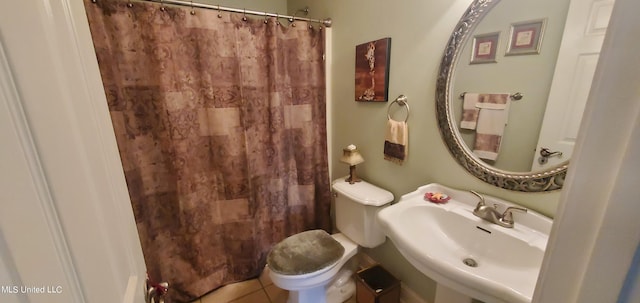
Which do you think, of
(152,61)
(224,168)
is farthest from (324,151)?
(152,61)

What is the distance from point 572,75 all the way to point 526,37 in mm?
203

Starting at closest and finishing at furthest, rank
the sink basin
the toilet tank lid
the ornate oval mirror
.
A: the sink basin < the ornate oval mirror < the toilet tank lid

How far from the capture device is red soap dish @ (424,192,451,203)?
113 cm

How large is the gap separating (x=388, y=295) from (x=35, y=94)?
5.23 feet

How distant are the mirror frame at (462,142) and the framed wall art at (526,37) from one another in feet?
0.45

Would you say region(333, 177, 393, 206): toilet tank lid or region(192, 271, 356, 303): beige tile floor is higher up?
region(333, 177, 393, 206): toilet tank lid

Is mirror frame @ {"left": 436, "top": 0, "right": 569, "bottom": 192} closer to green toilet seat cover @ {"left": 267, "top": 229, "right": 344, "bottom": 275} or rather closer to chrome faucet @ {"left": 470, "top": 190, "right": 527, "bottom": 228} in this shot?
chrome faucet @ {"left": 470, "top": 190, "right": 527, "bottom": 228}

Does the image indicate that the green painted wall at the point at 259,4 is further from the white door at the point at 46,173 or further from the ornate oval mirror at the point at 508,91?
the white door at the point at 46,173

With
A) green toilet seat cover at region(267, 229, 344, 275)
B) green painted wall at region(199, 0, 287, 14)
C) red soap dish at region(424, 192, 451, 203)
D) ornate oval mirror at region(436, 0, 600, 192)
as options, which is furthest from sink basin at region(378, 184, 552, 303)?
green painted wall at region(199, 0, 287, 14)

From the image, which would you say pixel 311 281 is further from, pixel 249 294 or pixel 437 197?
pixel 437 197

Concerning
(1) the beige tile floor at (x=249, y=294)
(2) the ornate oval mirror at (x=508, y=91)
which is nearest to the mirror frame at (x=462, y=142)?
(2) the ornate oval mirror at (x=508, y=91)

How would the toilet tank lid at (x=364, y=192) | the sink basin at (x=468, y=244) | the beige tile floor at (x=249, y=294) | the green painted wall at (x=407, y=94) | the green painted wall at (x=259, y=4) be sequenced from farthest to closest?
the green painted wall at (x=259, y=4) → the beige tile floor at (x=249, y=294) → the toilet tank lid at (x=364, y=192) → the green painted wall at (x=407, y=94) → the sink basin at (x=468, y=244)

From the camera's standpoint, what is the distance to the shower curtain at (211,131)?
1271mm

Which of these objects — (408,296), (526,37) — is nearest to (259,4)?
(526,37)
